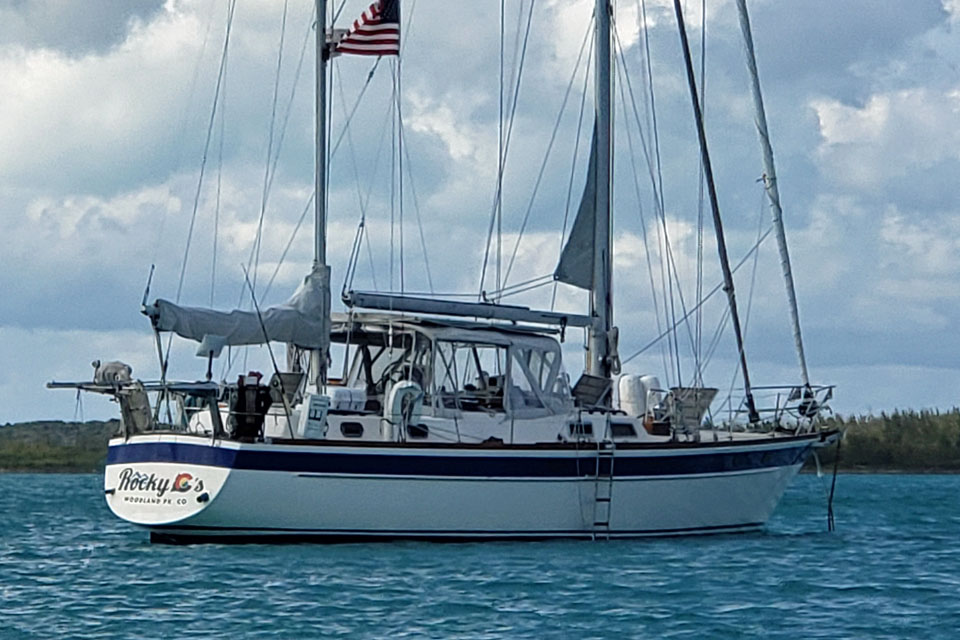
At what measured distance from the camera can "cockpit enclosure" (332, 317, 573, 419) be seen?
30641 millimetres

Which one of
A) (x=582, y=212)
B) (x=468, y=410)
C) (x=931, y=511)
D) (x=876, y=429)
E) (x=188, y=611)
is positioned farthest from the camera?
(x=876, y=429)

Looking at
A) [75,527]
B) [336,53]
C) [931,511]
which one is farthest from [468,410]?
[931,511]

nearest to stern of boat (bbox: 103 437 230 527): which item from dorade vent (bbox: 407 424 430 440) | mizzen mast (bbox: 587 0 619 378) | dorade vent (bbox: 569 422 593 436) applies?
dorade vent (bbox: 407 424 430 440)

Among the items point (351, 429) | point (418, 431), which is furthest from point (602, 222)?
point (351, 429)

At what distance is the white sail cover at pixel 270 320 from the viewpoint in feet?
93.2

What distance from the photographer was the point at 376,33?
Result: 106 ft

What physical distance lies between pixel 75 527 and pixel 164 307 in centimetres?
1199

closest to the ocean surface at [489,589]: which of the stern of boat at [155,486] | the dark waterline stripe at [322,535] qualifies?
the dark waterline stripe at [322,535]

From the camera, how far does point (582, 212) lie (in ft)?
110

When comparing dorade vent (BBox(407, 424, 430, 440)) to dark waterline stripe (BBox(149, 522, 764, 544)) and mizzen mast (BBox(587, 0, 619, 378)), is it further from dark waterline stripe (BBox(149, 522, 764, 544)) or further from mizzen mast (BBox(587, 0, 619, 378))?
mizzen mast (BBox(587, 0, 619, 378))

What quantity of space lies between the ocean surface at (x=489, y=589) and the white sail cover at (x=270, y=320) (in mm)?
3435

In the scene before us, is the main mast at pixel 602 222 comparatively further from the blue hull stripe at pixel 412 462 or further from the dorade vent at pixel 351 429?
the dorade vent at pixel 351 429

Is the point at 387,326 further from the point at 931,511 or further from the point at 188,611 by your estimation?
the point at 931,511

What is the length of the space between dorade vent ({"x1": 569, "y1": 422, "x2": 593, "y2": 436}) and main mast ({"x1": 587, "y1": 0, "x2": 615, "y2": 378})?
2657 millimetres
